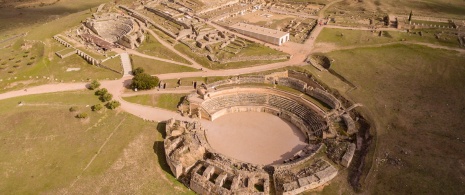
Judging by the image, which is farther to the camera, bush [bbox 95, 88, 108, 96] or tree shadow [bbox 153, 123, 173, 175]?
bush [bbox 95, 88, 108, 96]

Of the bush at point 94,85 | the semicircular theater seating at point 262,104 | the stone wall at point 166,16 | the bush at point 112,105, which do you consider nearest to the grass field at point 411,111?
the semicircular theater seating at point 262,104

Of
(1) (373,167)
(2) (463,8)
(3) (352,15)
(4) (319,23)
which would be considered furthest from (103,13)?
(2) (463,8)

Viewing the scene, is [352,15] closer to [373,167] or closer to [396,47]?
[396,47]

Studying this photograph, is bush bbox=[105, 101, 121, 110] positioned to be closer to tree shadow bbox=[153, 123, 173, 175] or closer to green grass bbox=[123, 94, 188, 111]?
green grass bbox=[123, 94, 188, 111]

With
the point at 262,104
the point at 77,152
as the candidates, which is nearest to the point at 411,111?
the point at 262,104

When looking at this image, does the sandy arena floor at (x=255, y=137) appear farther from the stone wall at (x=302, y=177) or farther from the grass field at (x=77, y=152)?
the grass field at (x=77, y=152)

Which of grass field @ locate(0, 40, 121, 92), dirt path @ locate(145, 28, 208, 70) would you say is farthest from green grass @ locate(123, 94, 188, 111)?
dirt path @ locate(145, 28, 208, 70)

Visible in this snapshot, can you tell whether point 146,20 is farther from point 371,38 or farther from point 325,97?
point 371,38
